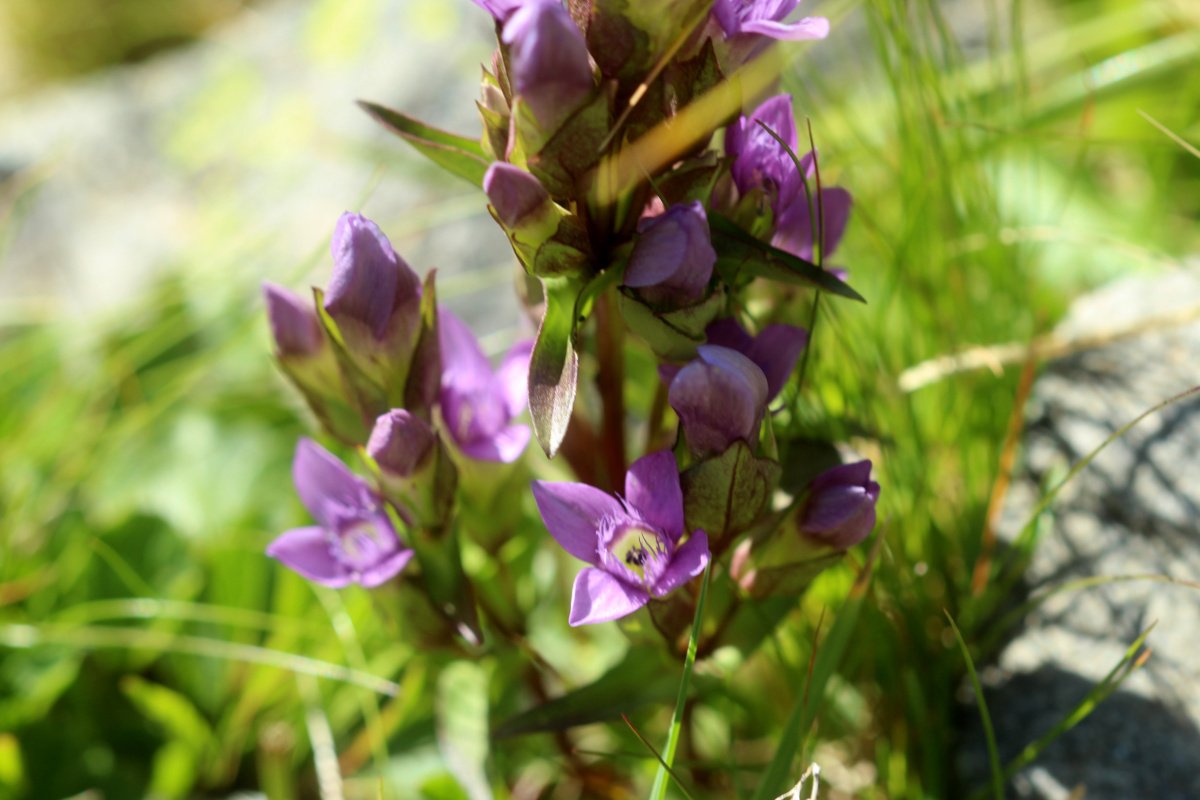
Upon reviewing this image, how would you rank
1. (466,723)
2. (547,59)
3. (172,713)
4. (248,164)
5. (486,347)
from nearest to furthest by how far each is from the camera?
→ (547,59)
(466,723)
(172,713)
(486,347)
(248,164)

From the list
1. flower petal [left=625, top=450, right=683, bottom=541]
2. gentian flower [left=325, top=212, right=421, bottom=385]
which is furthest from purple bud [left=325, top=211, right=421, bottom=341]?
flower petal [left=625, top=450, right=683, bottom=541]

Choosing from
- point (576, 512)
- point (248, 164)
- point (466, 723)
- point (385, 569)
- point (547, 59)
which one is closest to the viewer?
point (547, 59)

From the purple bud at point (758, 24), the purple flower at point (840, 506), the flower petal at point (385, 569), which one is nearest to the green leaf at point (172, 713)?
the flower petal at point (385, 569)

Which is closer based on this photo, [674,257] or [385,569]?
[674,257]

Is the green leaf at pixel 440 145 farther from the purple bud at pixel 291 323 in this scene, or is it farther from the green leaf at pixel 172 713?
the green leaf at pixel 172 713

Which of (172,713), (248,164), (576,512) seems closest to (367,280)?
(576,512)

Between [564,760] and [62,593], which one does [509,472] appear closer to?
[564,760]

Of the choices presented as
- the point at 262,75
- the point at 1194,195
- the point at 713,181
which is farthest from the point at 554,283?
the point at 262,75

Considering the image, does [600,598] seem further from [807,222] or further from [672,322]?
[807,222]
